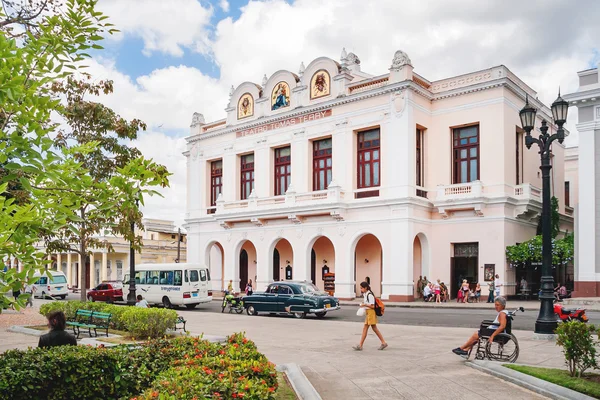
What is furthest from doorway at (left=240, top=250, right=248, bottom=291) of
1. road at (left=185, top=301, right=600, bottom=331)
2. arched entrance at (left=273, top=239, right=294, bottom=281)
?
road at (left=185, top=301, right=600, bottom=331)

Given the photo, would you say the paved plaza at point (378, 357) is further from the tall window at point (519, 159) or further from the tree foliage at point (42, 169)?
the tall window at point (519, 159)

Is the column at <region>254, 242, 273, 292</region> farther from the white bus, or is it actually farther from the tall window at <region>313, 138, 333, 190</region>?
the white bus

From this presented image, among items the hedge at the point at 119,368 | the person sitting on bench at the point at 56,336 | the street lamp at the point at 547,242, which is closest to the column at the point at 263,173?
the street lamp at the point at 547,242

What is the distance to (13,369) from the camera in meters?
6.70

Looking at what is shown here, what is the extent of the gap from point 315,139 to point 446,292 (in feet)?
41.3

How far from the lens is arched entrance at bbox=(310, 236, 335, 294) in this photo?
38.2 meters

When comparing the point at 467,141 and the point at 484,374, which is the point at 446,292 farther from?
the point at 484,374

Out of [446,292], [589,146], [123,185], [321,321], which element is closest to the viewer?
[123,185]

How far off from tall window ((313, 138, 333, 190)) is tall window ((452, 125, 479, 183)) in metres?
7.63

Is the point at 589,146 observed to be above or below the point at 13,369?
above

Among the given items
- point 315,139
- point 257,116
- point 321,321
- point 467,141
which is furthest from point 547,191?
point 257,116

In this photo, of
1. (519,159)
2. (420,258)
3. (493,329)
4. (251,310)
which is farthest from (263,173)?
(493,329)

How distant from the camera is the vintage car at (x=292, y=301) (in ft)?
76.1

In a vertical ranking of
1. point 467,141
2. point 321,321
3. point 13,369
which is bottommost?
point 321,321
